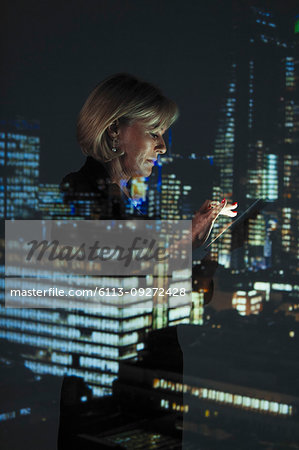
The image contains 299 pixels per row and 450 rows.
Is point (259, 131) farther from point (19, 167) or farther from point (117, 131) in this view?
point (19, 167)

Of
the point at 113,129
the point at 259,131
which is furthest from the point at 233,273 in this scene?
the point at 113,129

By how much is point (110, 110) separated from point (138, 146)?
0.13 meters

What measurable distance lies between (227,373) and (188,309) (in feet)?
0.98

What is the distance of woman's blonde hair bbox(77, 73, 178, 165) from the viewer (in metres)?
1.40

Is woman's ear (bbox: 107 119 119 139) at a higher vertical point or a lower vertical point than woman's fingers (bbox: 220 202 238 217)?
higher

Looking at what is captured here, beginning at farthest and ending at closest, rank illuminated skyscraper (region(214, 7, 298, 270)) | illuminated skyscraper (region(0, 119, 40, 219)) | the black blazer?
illuminated skyscraper (region(0, 119, 40, 219)) → illuminated skyscraper (region(214, 7, 298, 270)) → the black blazer

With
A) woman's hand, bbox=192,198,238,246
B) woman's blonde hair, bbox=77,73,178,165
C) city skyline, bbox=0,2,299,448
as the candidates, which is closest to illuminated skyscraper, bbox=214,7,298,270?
city skyline, bbox=0,2,299,448

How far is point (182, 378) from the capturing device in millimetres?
2008

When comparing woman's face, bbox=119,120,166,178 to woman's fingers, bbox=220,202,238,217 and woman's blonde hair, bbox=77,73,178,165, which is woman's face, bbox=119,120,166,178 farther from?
→ woman's fingers, bbox=220,202,238,217

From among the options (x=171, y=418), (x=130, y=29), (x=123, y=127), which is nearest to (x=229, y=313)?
(x=171, y=418)

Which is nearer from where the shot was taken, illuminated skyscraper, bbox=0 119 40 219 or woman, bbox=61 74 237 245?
woman, bbox=61 74 237 245

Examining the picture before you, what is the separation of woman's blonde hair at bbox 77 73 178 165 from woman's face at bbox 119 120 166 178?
2cm

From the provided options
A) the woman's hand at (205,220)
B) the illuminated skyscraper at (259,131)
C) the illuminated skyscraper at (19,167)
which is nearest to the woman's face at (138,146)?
the woman's hand at (205,220)

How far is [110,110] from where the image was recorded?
140 centimetres
